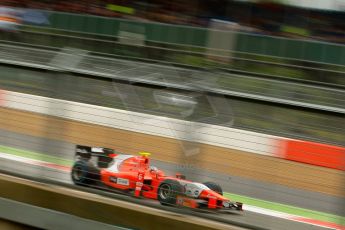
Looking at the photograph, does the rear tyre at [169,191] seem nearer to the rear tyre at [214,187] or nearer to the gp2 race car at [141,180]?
the gp2 race car at [141,180]

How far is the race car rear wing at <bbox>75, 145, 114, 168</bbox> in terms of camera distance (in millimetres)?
3492

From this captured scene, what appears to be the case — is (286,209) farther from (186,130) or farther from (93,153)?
(93,153)

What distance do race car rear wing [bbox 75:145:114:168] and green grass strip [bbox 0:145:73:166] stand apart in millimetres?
92

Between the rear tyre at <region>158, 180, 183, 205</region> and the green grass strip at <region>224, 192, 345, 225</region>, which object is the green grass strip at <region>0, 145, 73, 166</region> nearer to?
the rear tyre at <region>158, 180, 183, 205</region>

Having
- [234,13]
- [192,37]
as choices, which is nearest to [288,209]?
[192,37]

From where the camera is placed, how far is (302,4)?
30.7 feet

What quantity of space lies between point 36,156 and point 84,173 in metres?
0.34

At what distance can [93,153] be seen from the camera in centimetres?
352

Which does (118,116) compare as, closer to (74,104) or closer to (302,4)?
(74,104)

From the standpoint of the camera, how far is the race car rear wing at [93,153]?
137 inches

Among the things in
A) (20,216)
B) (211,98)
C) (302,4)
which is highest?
(302,4)

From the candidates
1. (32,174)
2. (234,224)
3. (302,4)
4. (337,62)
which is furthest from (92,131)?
(302,4)

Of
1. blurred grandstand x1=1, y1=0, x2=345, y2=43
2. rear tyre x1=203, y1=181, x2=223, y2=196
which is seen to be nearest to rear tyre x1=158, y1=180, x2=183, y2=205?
rear tyre x1=203, y1=181, x2=223, y2=196

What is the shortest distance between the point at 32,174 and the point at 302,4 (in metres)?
6.69
